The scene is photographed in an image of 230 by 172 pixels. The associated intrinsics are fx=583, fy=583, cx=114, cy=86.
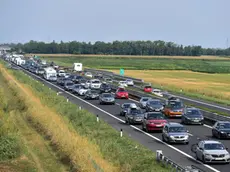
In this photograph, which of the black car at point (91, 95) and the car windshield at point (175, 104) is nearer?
the car windshield at point (175, 104)

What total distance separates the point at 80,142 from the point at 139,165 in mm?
3413

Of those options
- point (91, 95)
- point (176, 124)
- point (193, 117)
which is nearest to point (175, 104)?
point (193, 117)

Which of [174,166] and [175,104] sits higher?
[174,166]

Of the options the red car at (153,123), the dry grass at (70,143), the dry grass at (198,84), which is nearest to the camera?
the dry grass at (70,143)

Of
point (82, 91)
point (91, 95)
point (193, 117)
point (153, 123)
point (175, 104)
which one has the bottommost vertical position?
point (82, 91)

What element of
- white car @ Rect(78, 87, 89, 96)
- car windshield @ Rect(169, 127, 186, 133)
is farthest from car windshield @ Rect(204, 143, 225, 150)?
white car @ Rect(78, 87, 89, 96)

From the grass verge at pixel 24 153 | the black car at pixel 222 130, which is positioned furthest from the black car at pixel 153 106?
the grass verge at pixel 24 153

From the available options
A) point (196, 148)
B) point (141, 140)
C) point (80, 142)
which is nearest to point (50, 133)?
point (141, 140)

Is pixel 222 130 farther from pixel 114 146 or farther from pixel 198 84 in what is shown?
pixel 198 84

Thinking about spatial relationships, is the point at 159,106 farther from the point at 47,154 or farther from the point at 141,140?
the point at 47,154

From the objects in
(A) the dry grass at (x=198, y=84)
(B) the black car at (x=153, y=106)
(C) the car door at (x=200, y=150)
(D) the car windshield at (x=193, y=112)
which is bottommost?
(A) the dry grass at (x=198, y=84)

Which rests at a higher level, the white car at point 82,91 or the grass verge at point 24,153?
the grass verge at point 24,153

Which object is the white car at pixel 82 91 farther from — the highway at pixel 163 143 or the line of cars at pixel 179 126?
the line of cars at pixel 179 126

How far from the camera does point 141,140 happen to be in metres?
35.6
